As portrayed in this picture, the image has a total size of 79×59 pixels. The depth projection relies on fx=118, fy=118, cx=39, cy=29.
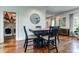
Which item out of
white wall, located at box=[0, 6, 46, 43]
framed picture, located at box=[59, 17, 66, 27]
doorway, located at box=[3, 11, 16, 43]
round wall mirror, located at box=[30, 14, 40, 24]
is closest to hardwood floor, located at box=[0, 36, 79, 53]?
doorway, located at box=[3, 11, 16, 43]

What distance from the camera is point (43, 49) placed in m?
2.75

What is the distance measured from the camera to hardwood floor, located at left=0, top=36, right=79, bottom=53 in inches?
106

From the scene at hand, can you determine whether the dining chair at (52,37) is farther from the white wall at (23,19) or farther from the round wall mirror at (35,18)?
the round wall mirror at (35,18)

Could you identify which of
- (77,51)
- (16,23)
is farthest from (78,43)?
(16,23)

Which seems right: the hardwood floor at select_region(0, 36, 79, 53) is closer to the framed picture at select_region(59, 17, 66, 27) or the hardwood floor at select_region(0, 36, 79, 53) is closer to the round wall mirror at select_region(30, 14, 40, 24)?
the framed picture at select_region(59, 17, 66, 27)

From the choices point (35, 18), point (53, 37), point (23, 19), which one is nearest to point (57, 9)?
point (35, 18)

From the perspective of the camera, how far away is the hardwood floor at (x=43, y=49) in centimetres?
269

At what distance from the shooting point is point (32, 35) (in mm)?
2715

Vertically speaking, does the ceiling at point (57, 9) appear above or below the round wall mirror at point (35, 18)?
above

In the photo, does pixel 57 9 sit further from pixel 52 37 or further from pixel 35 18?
pixel 52 37

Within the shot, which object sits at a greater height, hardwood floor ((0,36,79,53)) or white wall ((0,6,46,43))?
white wall ((0,6,46,43))

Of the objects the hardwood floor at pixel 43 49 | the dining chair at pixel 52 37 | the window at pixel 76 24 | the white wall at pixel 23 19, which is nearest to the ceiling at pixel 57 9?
the white wall at pixel 23 19

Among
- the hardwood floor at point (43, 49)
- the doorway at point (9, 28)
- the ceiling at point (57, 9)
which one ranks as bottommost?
the hardwood floor at point (43, 49)

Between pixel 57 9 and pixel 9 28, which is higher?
pixel 57 9
